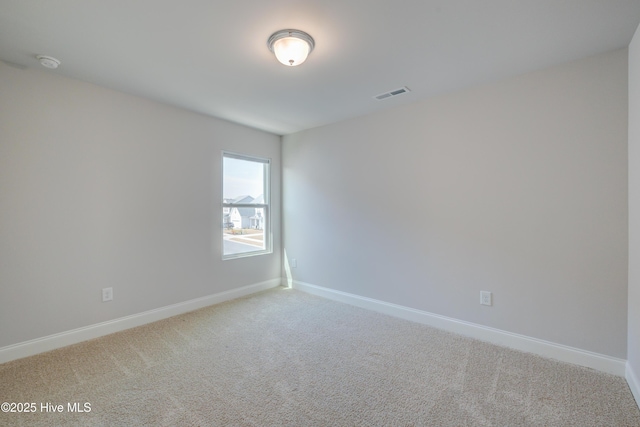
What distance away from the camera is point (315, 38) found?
1959mm

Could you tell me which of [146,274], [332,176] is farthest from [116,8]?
[332,176]

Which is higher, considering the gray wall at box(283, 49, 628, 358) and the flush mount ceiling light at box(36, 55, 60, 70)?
the flush mount ceiling light at box(36, 55, 60, 70)

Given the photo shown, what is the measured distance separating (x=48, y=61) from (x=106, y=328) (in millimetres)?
2360

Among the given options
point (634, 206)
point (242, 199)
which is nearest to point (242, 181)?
point (242, 199)

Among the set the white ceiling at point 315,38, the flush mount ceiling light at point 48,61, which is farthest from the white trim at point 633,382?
the flush mount ceiling light at point 48,61

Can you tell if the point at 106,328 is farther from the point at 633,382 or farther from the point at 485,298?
the point at 633,382

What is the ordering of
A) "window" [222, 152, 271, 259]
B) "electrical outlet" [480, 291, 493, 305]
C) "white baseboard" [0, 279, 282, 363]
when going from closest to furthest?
"white baseboard" [0, 279, 282, 363], "electrical outlet" [480, 291, 493, 305], "window" [222, 152, 271, 259]

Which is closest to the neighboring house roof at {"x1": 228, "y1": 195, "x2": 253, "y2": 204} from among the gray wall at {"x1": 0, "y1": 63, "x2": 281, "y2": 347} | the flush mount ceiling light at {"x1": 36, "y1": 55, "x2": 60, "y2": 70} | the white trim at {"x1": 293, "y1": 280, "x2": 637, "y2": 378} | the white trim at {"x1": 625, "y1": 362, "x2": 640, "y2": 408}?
the gray wall at {"x1": 0, "y1": 63, "x2": 281, "y2": 347}

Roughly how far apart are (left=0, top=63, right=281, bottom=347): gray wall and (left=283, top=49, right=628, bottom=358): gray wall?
68.8 inches

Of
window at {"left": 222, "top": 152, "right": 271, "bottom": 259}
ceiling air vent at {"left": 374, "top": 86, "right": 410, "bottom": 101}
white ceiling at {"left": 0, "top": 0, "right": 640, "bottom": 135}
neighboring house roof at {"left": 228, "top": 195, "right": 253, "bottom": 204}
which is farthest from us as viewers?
neighboring house roof at {"left": 228, "top": 195, "right": 253, "bottom": 204}

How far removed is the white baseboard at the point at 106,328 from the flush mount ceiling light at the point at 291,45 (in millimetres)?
2880

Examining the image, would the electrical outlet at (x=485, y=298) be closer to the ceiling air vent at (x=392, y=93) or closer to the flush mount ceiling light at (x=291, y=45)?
the ceiling air vent at (x=392, y=93)

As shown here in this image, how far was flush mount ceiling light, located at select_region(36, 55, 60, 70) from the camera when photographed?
2174 mm

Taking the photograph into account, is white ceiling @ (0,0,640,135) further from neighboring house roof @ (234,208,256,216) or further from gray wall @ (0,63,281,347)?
neighboring house roof @ (234,208,256,216)
